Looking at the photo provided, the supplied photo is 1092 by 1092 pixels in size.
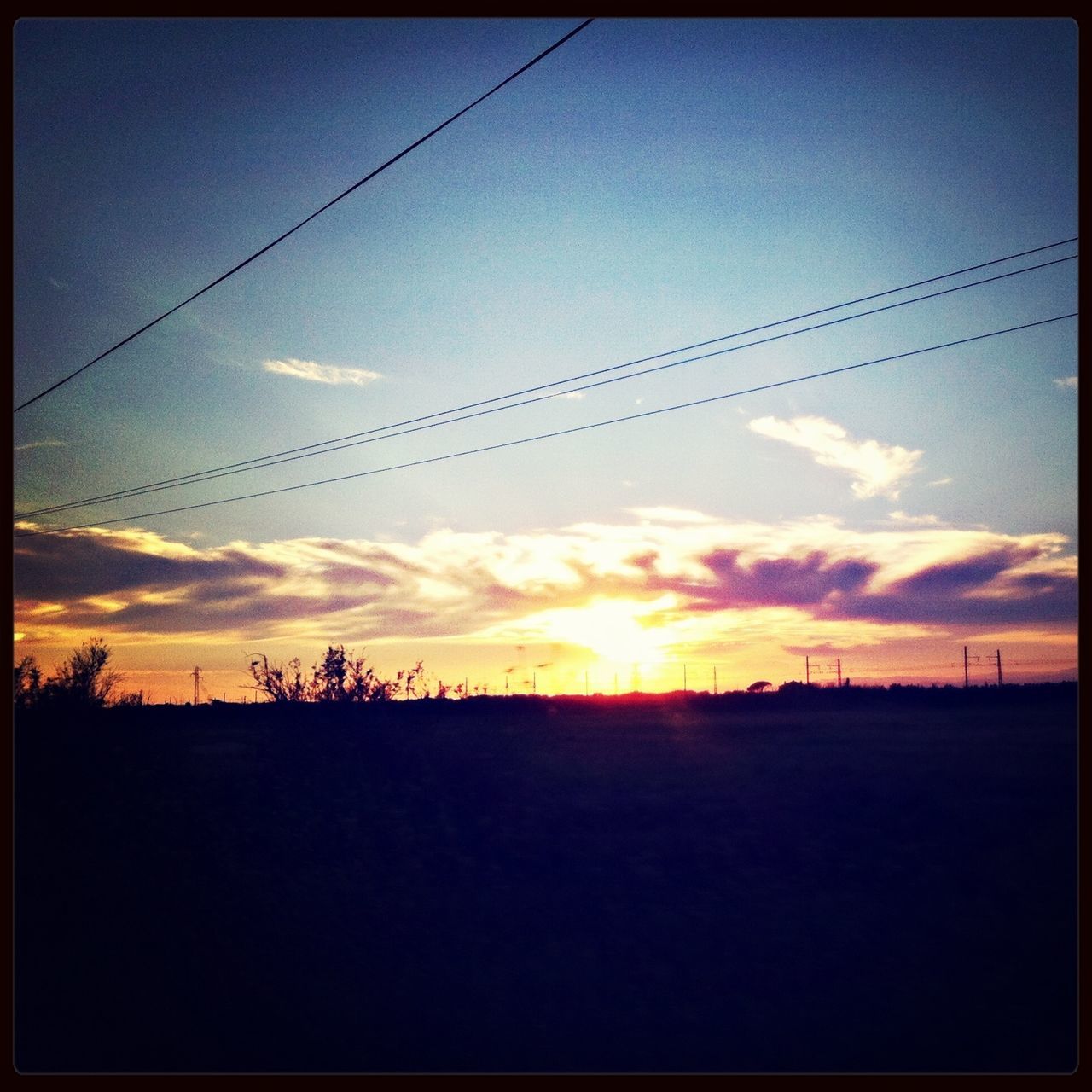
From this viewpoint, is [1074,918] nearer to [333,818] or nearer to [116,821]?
[333,818]

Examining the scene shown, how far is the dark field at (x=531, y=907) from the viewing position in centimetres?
809

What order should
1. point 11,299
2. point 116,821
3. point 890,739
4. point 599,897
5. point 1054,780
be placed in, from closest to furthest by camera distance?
1. point 11,299
2. point 599,897
3. point 116,821
4. point 1054,780
5. point 890,739

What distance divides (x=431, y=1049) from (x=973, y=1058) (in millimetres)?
5355

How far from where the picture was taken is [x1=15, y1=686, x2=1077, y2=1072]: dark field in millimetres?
8086

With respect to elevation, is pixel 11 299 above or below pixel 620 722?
above

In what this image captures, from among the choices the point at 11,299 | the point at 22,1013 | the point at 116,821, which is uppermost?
the point at 11,299

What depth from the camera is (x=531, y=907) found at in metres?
11.3

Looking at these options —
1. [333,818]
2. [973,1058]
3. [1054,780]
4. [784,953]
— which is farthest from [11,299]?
[1054,780]

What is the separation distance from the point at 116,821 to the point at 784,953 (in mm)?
10826

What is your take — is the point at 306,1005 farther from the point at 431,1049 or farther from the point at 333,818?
the point at 333,818

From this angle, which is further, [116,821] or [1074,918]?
[116,821]

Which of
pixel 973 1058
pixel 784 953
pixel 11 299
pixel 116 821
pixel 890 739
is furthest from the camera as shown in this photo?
pixel 890 739

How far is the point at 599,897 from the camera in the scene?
11562 millimetres

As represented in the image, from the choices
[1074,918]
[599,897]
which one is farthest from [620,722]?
[1074,918]
